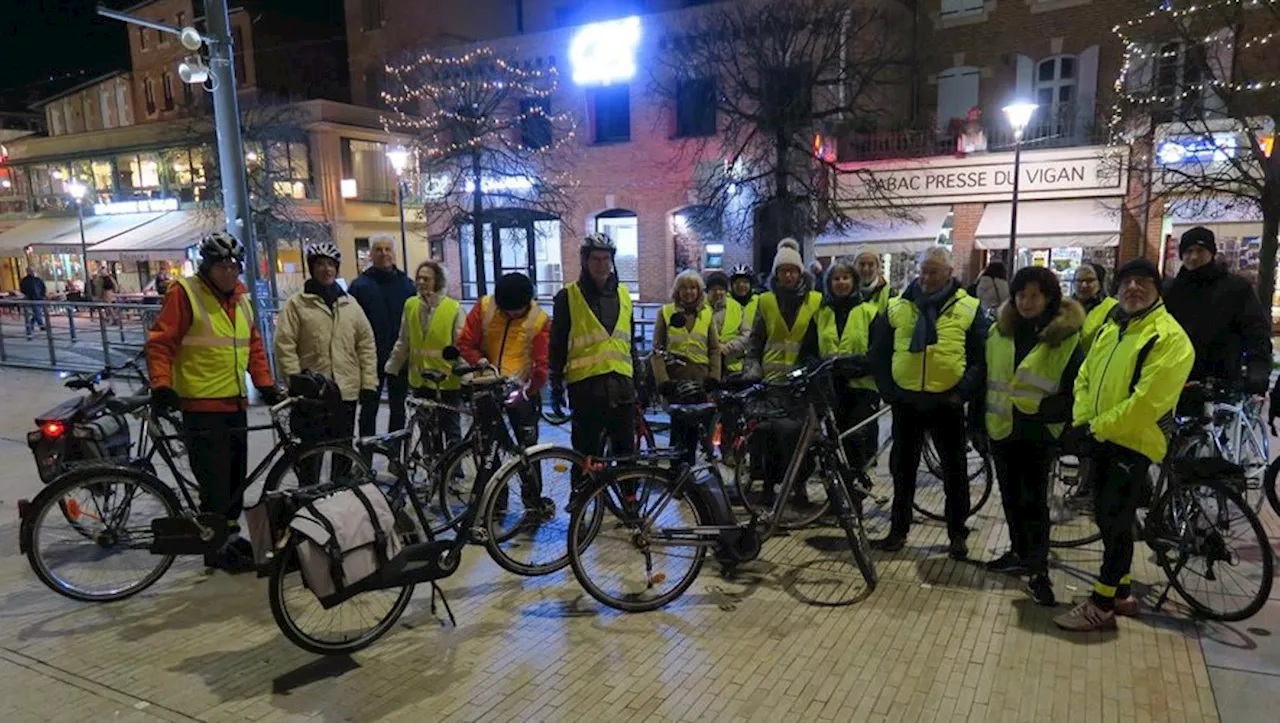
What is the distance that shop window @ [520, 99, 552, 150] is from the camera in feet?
75.5

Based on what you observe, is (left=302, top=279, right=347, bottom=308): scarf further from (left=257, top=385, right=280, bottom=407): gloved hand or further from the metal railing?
the metal railing

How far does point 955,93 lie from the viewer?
2075 cm

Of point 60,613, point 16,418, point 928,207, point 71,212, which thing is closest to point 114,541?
point 60,613

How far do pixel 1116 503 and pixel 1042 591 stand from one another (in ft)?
2.33

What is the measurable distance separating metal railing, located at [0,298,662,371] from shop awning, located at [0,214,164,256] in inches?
764

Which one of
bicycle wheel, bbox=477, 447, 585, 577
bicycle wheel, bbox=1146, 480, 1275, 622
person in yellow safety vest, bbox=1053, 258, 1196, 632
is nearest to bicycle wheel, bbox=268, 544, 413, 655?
bicycle wheel, bbox=477, 447, 585, 577

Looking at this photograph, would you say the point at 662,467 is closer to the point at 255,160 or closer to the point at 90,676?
the point at 90,676

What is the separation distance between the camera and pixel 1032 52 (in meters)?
19.7

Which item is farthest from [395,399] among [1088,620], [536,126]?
[536,126]

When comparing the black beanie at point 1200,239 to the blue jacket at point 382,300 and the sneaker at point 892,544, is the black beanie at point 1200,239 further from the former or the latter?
the blue jacket at point 382,300

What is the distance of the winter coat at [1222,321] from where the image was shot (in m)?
5.05

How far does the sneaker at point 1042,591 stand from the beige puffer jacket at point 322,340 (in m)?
4.58

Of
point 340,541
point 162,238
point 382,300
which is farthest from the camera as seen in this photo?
point 162,238

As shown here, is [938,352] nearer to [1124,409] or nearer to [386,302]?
[1124,409]
